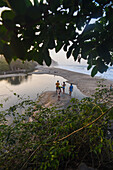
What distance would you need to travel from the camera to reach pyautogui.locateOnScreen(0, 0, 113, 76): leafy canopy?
0.60m

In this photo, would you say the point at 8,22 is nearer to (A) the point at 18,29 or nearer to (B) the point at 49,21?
(A) the point at 18,29

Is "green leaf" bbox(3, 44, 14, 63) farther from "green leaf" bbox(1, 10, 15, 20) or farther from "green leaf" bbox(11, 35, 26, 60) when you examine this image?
"green leaf" bbox(1, 10, 15, 20)

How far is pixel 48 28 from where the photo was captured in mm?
742

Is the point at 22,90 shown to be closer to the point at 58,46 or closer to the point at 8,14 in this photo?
the point at 58,46

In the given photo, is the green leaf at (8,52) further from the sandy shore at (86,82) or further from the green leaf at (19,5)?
the sandy shore at (86,82)

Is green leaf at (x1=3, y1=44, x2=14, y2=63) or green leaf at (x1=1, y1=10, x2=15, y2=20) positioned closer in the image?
green leaf at (x1=1, y1=10, x2=15, y2=20)

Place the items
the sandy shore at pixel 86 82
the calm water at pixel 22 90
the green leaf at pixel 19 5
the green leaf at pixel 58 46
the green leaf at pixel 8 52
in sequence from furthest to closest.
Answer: the sandy shore at pixel 86 82 < the calm water at pixel 22 90 < the green leaf at pixel 58 46 < the green leaf at pixel 8 52 < the green leaf at pixel 19 5

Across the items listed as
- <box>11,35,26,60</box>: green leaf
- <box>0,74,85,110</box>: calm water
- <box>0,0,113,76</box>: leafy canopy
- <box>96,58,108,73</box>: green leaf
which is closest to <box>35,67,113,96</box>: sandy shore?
<box>0,74,85,110</box>: calm water

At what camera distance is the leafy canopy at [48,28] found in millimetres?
596

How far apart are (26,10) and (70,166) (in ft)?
7.50

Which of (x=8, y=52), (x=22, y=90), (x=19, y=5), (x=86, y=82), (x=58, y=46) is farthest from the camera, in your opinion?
(x=86, y=82)

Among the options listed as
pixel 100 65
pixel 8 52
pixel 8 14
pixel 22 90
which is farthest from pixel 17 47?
pixel 22 90

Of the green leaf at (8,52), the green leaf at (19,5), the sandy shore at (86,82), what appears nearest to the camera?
the green leaf at (19,5)

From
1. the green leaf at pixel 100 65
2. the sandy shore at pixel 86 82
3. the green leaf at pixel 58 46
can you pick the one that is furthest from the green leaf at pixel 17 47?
the sandy shore at pixel 86 82
